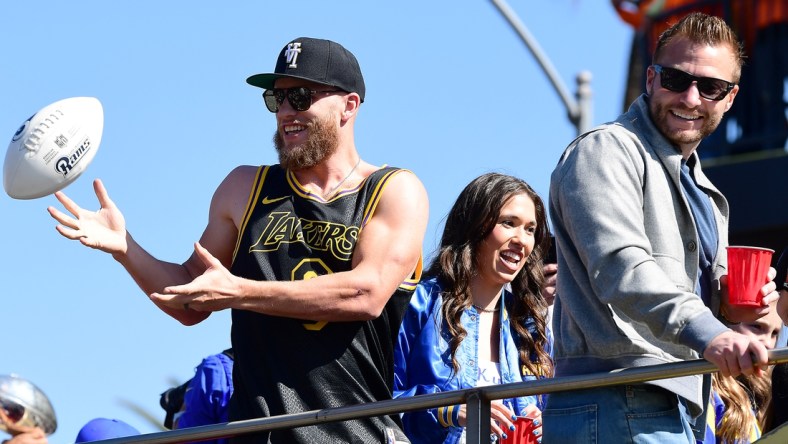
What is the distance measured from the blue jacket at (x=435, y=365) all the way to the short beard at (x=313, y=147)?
1011 mm

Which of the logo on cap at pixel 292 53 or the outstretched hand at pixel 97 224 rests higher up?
the logo on cap at pixel 292 53

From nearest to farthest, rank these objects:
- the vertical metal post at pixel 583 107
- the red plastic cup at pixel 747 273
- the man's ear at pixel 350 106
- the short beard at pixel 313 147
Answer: the red plastic cup at pixel 747 273
the short beard at pixel 313 147
the man's ear at pixel 350 106
the vertical metal post at pixel 583 107

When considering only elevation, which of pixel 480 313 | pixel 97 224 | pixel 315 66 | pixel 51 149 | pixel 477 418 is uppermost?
pixel 315 66

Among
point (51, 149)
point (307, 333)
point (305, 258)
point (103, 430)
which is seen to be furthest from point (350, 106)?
point (103, 430)

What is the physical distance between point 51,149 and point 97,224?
53 cm

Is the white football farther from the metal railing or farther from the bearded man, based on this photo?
the metal railing

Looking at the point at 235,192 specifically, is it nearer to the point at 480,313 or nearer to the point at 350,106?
the point at 350,106

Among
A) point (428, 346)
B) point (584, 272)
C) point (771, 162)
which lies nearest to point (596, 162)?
point (584, 272)

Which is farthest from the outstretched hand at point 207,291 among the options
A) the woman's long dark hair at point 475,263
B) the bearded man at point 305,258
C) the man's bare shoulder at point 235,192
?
the woman's long dark hair at point 475,263

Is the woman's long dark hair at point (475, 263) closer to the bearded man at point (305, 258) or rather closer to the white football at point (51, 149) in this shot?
the bearded man at point (305, 258)

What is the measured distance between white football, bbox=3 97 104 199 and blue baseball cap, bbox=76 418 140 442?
178 centimetres

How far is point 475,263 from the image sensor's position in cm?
598

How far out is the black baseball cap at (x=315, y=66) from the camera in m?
5.05

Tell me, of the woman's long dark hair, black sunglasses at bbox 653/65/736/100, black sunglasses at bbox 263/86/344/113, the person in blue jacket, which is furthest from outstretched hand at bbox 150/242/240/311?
black sunglasses at bbox 653/65/736/100
